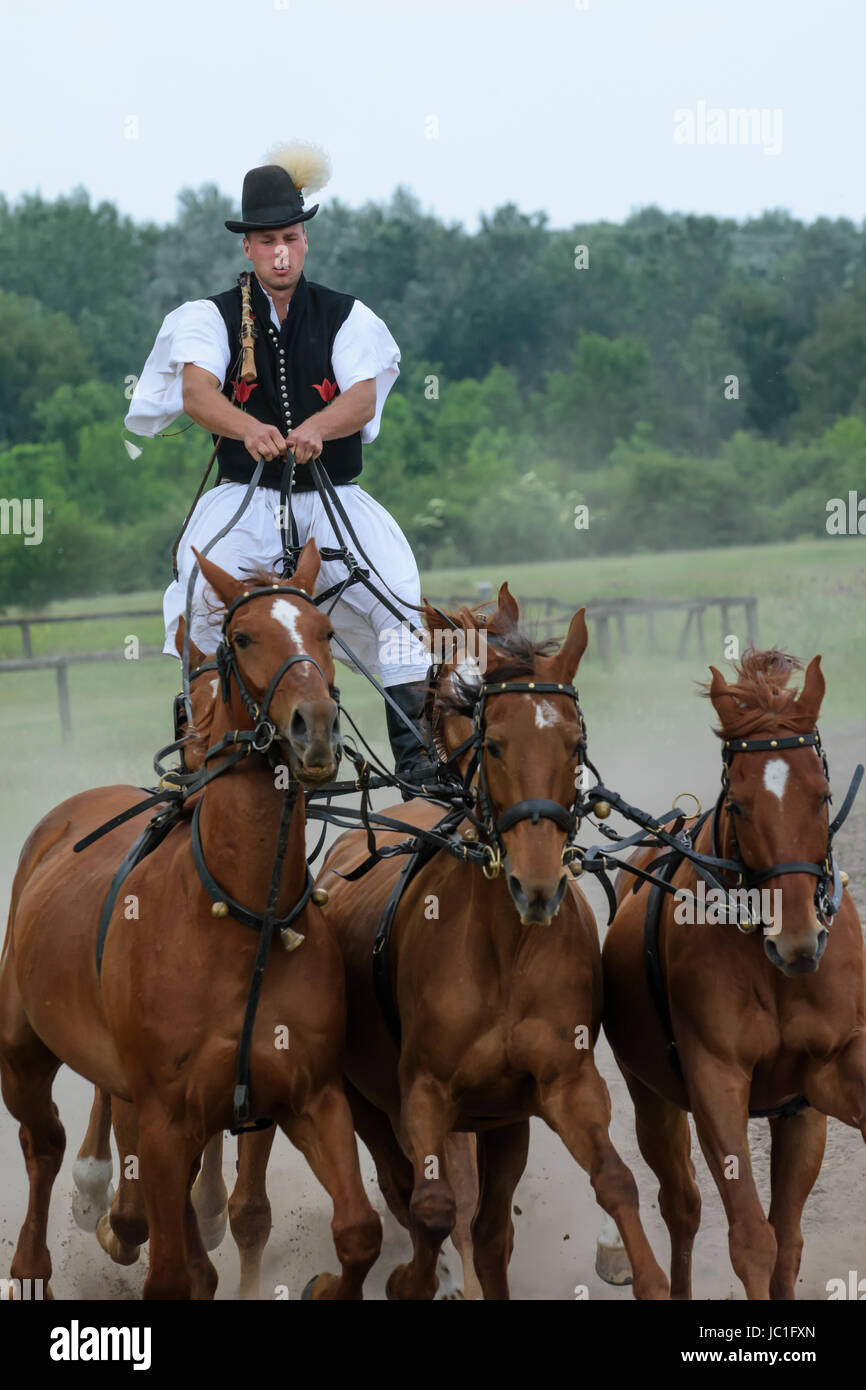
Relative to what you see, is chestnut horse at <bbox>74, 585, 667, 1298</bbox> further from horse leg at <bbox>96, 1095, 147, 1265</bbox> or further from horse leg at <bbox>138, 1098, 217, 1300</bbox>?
horse leg at <bbox>96, 1095, 147, 1265</bbox>

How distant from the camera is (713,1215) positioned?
23.1ft

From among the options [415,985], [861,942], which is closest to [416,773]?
[415,985]

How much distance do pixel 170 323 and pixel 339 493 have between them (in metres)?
0.87

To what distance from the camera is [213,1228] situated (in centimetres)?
693

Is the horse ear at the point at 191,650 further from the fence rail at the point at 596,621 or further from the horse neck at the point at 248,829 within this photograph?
the fence rail at the point at 596,621

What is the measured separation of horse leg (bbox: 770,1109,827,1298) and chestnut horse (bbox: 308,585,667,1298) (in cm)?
73

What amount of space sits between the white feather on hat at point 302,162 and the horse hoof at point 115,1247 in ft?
13.0

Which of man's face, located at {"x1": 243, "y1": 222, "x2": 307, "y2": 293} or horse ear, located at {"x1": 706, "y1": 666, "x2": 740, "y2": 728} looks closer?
horse ear, located at {"x1": 706, "y1": 666, "x2": 740, "y2": 728}

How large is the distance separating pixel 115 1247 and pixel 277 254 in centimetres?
382

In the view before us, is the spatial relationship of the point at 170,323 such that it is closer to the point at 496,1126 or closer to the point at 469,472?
the point at 496,1126

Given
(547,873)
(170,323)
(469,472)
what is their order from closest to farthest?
(547,873), (170,323), (469,472)

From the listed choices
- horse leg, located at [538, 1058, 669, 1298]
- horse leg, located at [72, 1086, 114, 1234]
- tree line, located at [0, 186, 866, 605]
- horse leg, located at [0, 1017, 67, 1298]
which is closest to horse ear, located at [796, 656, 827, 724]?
horse leg, located at [538, 1058, 669, 1298]

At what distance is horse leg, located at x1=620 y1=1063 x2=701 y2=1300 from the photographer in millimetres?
5789
